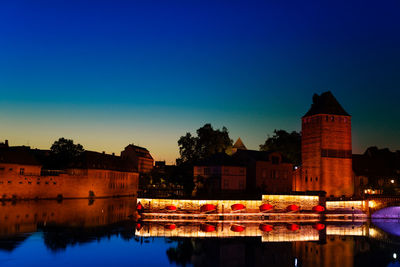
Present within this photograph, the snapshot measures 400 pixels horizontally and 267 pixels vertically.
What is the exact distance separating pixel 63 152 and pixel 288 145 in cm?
4329

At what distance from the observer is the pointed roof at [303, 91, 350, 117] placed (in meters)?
65.6

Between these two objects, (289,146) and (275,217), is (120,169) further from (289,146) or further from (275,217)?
(275,217)

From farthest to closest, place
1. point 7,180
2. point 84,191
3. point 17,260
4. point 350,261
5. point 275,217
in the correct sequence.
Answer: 1. point 84,191
2. point 7,180
3. point 275,217
4. point 350,261
5. point 17,260

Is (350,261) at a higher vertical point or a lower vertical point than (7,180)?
lower

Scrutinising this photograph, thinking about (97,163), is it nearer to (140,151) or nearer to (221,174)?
(221,174)

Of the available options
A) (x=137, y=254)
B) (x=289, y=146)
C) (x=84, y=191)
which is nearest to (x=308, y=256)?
(x=137, y=254)

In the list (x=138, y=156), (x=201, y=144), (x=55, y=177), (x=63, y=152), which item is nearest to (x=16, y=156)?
(x=55, y=177)

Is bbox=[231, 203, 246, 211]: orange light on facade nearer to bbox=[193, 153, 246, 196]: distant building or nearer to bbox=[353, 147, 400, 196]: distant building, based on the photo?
bbox=[193, 153, 246, 196]: distant building

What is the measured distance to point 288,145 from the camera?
7819cm

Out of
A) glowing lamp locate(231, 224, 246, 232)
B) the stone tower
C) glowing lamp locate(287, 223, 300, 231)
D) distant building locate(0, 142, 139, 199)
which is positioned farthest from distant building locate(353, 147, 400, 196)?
distant building locate(0, 142, 139, 199)

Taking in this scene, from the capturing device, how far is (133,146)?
421ft

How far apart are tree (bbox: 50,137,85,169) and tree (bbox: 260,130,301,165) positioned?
124ft

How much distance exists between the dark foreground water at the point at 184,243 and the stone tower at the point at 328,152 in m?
15.0

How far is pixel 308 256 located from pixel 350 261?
10.0ft
